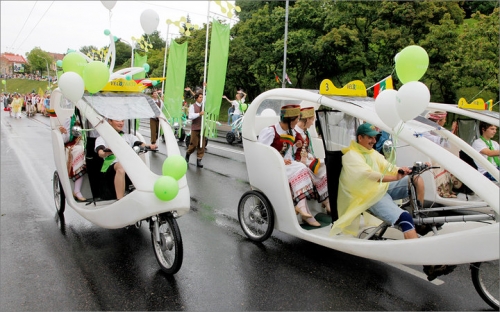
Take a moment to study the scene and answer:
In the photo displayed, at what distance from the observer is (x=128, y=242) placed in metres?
4.75

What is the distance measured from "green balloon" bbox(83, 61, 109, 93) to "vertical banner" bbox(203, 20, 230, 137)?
261 inches

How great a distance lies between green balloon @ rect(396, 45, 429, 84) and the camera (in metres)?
2.99

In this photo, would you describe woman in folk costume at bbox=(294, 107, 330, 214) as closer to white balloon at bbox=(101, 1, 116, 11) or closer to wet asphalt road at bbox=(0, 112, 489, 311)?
wet asphalt road at bbox=(0, 112, 489, 311)

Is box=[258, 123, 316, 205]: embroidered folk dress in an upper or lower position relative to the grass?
upper

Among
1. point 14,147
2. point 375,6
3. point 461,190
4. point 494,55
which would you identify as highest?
point 375,6

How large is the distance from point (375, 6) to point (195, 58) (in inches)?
618

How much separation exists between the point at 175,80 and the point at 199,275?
1011 centimetres

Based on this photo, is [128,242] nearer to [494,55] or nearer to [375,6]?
[494,55]

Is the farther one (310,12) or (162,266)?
(310,12)

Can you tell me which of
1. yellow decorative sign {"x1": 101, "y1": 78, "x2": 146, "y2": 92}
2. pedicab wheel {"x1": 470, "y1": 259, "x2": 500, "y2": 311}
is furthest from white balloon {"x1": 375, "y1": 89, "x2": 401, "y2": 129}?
yellow decorative sign {"x1": 101, "y1": 78, "x2": 146, "y2": 92}

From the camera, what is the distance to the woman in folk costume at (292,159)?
444 centimetres

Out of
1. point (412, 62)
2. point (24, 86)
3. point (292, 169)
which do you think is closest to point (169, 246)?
point (292, 169)

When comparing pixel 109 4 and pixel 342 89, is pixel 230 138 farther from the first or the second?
pixel 342 89

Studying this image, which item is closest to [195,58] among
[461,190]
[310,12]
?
[310,12]
